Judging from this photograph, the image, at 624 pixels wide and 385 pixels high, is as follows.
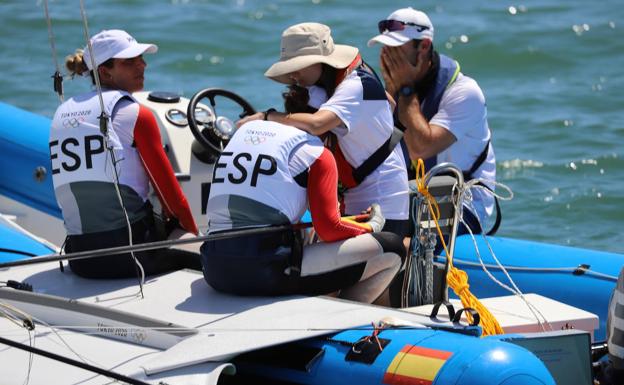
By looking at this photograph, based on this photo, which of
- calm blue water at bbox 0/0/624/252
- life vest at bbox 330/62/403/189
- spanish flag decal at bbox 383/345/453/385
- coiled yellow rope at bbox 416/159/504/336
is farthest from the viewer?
calm blue water at bbox 0/0/624/252

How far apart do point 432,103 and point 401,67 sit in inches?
8.3

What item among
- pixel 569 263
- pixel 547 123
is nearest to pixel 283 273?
pixel 569 263

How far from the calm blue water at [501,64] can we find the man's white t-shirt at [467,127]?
→ 2348mm

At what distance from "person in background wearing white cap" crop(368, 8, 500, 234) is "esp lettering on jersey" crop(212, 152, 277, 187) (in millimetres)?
1330

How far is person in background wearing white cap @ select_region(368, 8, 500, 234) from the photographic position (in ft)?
17.2

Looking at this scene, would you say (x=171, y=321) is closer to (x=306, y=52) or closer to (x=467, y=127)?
(x=306, y=52)

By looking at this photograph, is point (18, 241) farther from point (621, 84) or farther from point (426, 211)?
point (621, 84)

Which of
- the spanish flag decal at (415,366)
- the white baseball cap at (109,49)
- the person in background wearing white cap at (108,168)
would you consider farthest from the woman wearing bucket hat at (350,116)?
the spanish flag decal at (415,366)

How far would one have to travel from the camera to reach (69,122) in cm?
439

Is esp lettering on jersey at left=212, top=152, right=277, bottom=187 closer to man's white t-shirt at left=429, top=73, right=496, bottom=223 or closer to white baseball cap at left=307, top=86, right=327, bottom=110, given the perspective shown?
white baseball cap at left=307, top=86, right=327, bottom=110

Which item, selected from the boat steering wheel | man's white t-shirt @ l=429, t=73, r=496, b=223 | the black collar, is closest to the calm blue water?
man's white t-shirt @ l=429, t=73, r=496, b=223

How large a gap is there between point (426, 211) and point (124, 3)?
9.47m

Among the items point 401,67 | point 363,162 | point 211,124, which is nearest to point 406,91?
point 401,67

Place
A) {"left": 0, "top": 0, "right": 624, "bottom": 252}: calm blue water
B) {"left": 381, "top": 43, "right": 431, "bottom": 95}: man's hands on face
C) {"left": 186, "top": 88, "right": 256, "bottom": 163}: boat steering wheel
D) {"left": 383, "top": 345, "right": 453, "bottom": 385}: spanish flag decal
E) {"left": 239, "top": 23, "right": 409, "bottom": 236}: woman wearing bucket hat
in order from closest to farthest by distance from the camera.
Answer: {"left": 383, "top": 345, "right": 453, "bottom": 385}: spanish flag decal
{"left": 239, "top": 23, "right": 409, "bottom": 236}: woman wearing bucket hat
{"left": 186, "top": 88, "right": 256, "bottom": 163}: boat steering wheel
{"left": 381, "top": 43, "right": 431, "bottom": 95}: man's hands on face
{"left": 0, "top": 0, "right": 624, "bottom": 252}: calm blue water
